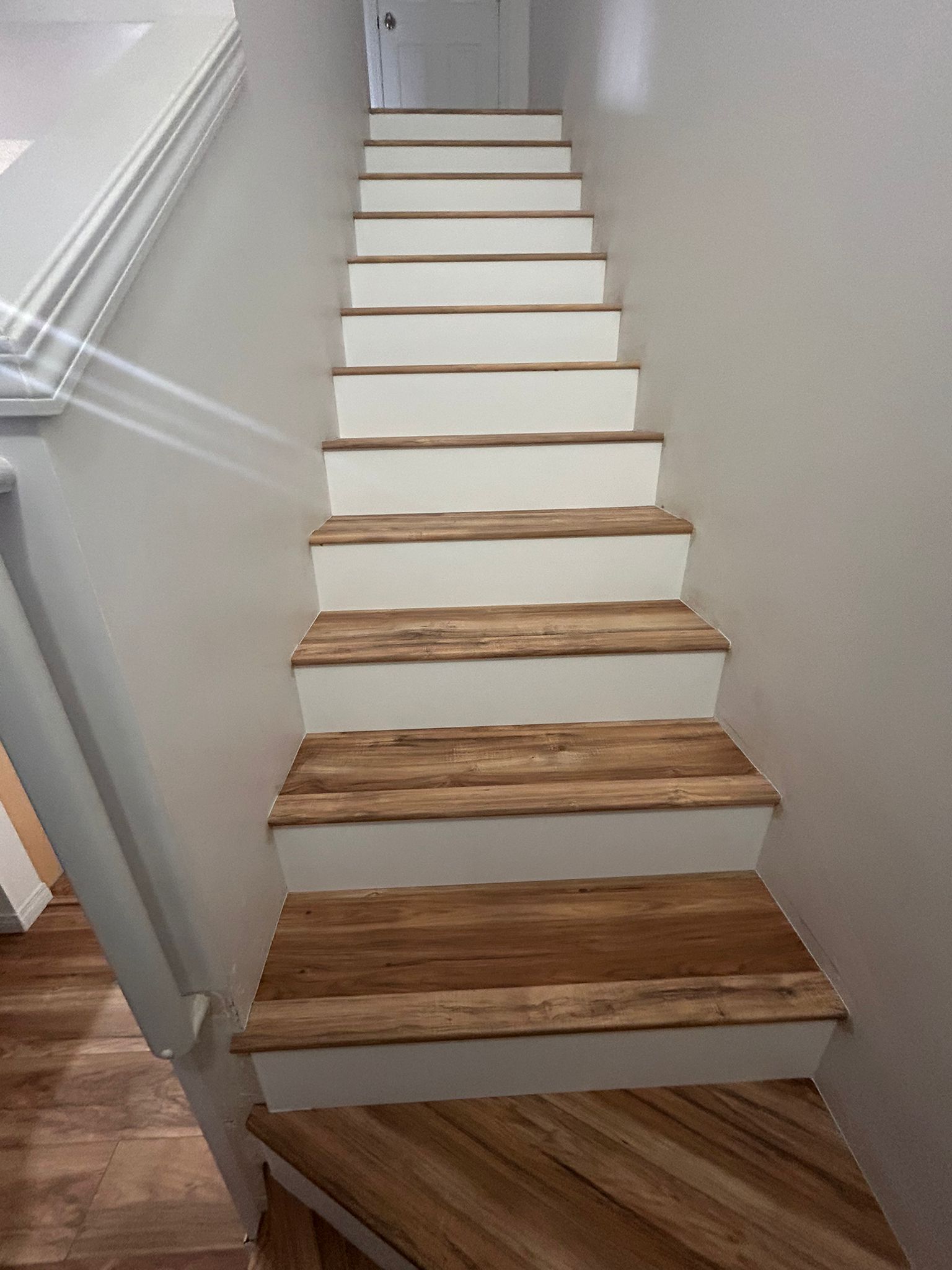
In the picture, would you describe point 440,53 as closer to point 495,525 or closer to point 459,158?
point 459,158

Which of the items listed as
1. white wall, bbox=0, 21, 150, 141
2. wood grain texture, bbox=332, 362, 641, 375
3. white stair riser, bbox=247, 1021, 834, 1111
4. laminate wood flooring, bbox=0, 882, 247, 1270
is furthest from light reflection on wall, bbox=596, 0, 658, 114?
laminate wood flooring, bbox=0, 882, 247, 1270

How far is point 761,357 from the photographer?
3.57 ft

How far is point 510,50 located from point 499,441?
3637 mm

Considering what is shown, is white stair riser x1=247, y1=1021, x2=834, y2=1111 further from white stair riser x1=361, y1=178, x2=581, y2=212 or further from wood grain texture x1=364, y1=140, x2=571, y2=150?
wood grain texture x1=364, y1=140, x2=571, y2=150

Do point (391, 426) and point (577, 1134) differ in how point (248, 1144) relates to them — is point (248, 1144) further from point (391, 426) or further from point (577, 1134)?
point (391, 426)

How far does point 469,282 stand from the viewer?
5.88 feet

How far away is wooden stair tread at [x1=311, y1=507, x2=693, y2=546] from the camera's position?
51.7 inches

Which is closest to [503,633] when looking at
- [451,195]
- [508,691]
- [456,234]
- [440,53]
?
[508,691]

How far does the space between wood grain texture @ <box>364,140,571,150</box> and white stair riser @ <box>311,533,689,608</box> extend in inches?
68.4

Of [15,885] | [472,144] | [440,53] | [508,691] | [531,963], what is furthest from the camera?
[440,53]

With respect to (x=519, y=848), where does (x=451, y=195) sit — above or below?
above

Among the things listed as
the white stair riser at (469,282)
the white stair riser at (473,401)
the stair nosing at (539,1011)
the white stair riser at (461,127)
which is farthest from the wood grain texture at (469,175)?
the stair nosing at (539,1011)

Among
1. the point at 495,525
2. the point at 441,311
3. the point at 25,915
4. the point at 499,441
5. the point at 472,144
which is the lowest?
the point at 25,915

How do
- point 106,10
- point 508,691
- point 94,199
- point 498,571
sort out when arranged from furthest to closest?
point 498,571
point 508,691
point 106,10
point 94,199
